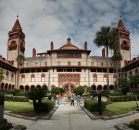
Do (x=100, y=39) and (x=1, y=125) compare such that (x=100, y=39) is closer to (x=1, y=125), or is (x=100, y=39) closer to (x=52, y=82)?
(x=52, y=82)

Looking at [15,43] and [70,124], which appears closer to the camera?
[70,124]

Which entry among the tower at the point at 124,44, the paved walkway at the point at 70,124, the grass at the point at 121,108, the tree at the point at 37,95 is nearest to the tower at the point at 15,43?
the tower at the point at 124,44

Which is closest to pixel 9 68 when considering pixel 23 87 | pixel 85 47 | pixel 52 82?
pixel 23 87

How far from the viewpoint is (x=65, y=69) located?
182 ft

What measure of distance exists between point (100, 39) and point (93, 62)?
52.3 feet

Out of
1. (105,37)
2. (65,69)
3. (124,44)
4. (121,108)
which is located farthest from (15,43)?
(121,108)

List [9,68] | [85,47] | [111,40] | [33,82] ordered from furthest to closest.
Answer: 1. [85,47]
2. [33,82]
3. [9,68]
4. [111,40]

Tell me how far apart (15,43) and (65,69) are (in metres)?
20.2

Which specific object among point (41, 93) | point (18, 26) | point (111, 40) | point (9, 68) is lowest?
point (41, 93)

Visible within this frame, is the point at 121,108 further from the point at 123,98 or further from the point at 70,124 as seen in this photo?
the point at 123,98

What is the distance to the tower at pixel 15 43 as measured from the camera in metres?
60.0

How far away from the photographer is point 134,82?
36125 millimetres

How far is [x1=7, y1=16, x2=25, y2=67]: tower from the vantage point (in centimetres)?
5997

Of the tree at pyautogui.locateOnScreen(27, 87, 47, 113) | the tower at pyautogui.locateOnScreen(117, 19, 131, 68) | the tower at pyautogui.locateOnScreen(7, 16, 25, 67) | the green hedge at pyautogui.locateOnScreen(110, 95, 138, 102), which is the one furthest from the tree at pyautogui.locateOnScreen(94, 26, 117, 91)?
the tree at pyautogui.locateOnScreen(27, 87, 47, 113)
